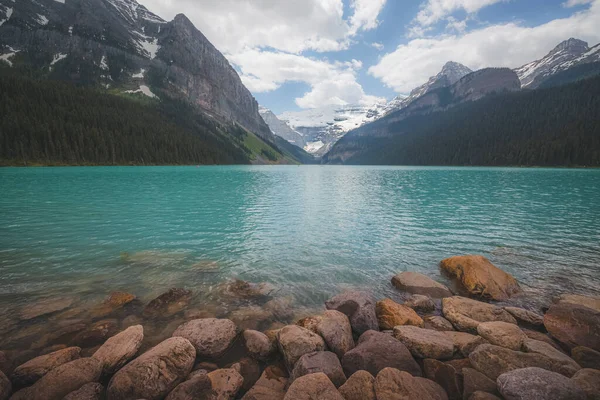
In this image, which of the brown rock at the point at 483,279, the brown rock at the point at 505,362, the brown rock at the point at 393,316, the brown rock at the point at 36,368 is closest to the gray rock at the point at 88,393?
the brown rock at the point at 36,368

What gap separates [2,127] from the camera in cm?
10362

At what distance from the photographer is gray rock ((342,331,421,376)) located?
7242 mm

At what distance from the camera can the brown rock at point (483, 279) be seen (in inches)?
500

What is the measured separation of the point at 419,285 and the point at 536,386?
24.8 ft

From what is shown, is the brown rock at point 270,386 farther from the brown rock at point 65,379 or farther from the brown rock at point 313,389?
the brown rock at point 65,379

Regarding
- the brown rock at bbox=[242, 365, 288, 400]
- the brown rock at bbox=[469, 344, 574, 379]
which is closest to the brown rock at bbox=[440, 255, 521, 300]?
the brown rock at bbox=[469, 344, 574, 379]

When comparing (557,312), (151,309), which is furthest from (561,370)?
(151,309)

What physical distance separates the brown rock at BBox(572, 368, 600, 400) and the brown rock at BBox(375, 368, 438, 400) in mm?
3165

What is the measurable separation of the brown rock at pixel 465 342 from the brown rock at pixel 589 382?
224 centimetres

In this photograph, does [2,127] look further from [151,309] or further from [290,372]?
[290,372]

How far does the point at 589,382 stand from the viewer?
5836mm

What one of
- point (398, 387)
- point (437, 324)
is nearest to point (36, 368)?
point (398, 387)

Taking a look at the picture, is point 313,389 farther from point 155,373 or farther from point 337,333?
point 155,373

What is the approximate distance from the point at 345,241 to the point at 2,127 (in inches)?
5922
